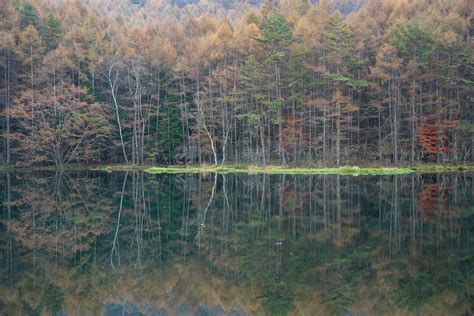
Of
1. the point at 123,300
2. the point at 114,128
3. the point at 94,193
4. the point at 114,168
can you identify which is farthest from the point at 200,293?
the point at 114,128

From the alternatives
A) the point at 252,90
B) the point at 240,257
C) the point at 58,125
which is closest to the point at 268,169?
the point at 252,90

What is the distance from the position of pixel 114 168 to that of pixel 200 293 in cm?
3636

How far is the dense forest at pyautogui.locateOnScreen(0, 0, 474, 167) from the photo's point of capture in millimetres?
40062

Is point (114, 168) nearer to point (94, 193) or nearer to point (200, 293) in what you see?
point (94, 193)

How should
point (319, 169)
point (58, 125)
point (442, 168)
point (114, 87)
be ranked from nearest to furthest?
1. point (319, 169)
2. point (442, 168)
3. point (58, 125)
4. point (114, 87)

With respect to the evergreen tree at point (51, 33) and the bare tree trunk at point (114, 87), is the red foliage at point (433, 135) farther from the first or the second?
the evergreen tree at point (51, 33)

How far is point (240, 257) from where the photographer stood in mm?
9789

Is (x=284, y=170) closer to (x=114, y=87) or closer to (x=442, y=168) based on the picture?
(x=442, y=168)

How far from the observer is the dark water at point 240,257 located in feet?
24.2

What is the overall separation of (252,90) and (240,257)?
113 feet

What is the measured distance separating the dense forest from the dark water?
23.8 m

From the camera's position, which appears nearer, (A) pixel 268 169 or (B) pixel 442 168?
(B) pixel 442 168

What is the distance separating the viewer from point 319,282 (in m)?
8.10

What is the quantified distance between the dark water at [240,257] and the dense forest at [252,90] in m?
23.8
